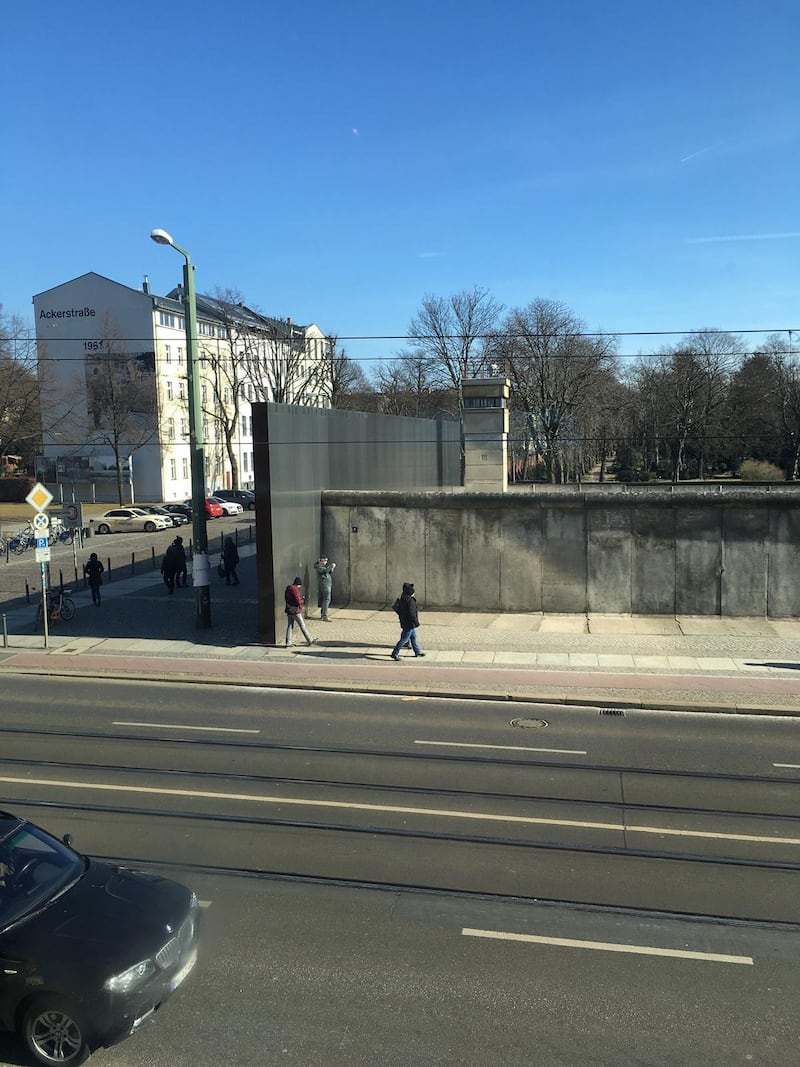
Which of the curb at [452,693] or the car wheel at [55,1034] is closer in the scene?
the car wheel at [55,1034]

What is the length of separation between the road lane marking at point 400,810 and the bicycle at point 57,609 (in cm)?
1209

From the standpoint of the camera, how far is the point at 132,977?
16.5 feet

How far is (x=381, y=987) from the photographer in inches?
228

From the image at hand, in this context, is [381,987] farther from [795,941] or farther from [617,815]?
[617,815]

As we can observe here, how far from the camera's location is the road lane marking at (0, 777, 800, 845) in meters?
8.48

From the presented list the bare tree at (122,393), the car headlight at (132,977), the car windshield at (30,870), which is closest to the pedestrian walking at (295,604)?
the car windshield at (30,870)

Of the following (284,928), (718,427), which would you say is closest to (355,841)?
(284,928)

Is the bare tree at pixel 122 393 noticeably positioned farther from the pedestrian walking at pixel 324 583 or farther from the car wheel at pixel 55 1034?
the car wheel at pixel 55 1034

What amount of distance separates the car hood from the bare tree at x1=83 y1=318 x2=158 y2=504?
57.7m

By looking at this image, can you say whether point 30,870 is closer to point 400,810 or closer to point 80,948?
point 80,948

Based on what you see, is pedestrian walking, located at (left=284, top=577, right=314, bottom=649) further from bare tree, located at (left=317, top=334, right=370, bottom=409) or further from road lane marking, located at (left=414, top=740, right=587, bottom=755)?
bare tree, located at (left=317, top=334, right=370, bottom=409)

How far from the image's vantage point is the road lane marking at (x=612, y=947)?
6164 millimetres

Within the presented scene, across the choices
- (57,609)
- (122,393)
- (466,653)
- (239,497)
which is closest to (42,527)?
(57,609)

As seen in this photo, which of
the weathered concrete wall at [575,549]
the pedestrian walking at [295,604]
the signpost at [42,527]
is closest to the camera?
the pedestrian walking at [295,604]
